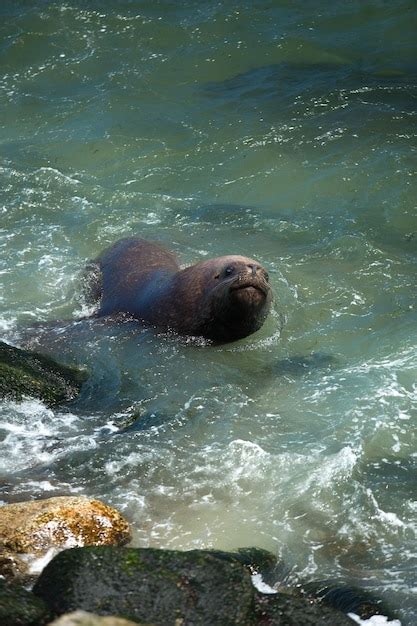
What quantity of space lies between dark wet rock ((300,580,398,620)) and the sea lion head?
3622 mm

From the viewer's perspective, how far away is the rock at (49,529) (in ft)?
18.5

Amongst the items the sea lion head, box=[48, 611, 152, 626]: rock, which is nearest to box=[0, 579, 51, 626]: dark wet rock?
box=[48, 611, 152, 626]: rock

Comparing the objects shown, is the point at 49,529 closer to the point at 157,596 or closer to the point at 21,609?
the point at 157,596

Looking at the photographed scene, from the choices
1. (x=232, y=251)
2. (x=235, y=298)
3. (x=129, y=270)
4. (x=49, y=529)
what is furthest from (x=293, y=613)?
(x=232, y=251)

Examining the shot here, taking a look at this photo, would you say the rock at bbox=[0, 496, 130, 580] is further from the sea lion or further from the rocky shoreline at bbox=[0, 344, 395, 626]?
the sea lion

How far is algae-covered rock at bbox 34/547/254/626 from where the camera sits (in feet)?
14.6

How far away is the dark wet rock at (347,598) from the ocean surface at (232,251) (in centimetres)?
10

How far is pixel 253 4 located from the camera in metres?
17.2

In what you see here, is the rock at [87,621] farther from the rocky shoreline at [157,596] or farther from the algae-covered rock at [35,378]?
the algae-covered rock at [35,378]

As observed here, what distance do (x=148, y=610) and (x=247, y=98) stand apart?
425 inches

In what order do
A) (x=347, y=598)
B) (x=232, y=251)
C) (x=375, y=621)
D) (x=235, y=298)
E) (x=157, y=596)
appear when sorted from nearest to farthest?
1. (x=157, y=596)
2. (x=375, y=621)
3. (x=347, y=598)
4. (x=235, y=298)
5. (x=232, y=251)

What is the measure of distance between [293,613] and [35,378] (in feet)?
12.7

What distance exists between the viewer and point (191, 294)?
9.32 m

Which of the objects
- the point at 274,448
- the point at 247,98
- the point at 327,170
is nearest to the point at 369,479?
the point at 274,448
